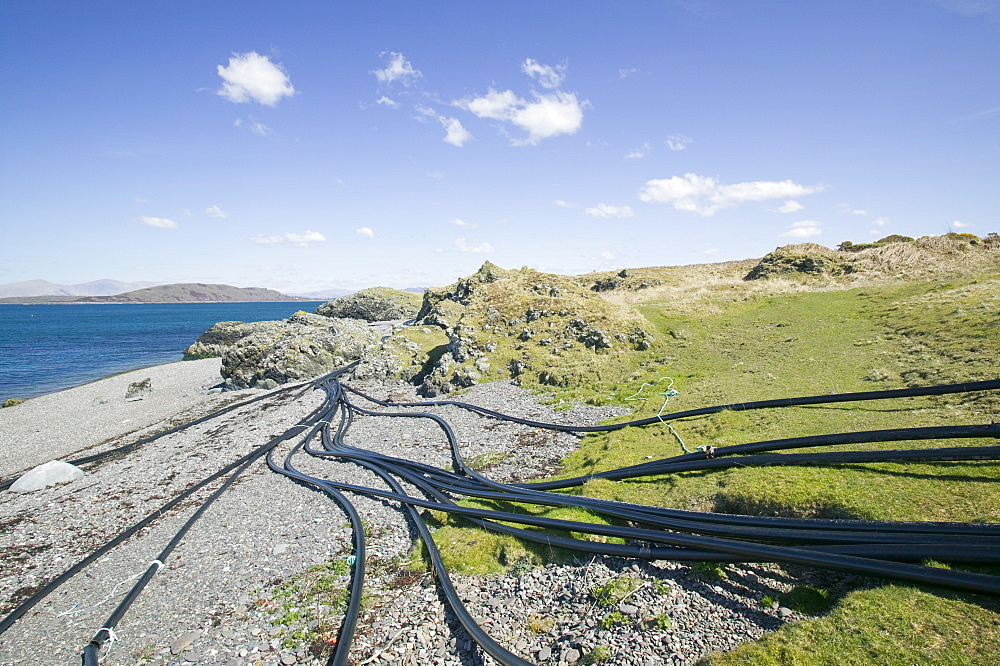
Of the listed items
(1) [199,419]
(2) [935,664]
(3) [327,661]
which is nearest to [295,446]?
(1) [199,419]

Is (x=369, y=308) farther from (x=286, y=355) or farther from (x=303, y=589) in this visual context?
(x=303, y=589)

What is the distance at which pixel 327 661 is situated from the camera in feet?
22.8

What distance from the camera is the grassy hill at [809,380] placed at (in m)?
5.35

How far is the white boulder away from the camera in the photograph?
1720cm

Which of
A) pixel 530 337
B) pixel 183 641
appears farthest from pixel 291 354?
pixel 183 641

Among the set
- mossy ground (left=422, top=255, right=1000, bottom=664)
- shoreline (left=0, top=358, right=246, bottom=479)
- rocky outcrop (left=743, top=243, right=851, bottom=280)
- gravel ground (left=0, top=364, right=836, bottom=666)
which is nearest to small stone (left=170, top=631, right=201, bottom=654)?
gravel ground (left=0, top=364, right=836, bottom=666)

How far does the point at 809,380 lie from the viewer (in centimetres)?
1547

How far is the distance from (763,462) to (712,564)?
12.5ft

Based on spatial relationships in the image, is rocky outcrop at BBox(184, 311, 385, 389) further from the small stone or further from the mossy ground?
the small stone

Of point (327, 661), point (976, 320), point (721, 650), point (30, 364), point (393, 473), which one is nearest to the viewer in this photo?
point (721, 650)

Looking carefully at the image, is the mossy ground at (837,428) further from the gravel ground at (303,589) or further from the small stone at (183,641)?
the small stone at (183,641)

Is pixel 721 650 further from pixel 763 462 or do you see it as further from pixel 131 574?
pixel 131 574

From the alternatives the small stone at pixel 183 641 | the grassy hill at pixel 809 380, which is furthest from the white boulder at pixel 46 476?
the grassy hill at pixel 809 380

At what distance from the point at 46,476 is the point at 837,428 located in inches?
1112
